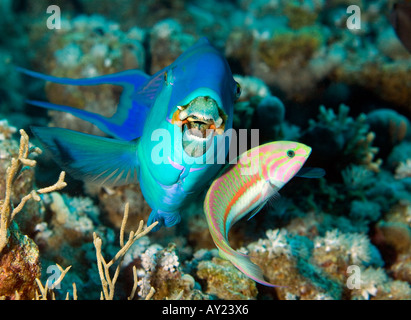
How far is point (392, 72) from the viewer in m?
5.70

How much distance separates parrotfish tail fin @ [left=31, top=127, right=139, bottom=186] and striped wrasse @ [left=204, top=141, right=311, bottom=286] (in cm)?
70

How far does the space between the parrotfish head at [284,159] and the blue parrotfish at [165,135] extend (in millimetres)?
422

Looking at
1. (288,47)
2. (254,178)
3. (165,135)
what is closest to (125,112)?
(165,135)

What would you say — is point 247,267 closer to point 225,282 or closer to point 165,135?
point 165,135

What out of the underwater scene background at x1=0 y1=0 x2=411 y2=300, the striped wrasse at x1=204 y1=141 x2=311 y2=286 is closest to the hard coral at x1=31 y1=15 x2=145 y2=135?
the underwater scene background at x1=0 y1=0 x2=411 y2=300

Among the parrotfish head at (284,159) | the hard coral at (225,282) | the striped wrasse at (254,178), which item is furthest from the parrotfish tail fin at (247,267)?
the hard coral at (225,282)

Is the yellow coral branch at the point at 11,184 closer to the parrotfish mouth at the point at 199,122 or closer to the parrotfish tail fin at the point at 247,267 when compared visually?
the parrotfish mouth at the point at 199,122

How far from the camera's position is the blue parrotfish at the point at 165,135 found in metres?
1.52

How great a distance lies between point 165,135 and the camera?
5.69 feet

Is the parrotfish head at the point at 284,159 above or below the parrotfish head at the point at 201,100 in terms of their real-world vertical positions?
below

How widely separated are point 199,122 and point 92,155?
3.32 feet

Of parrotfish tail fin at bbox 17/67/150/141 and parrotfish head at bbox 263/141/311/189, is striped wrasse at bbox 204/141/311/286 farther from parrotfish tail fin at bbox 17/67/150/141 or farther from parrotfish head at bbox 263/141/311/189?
parrotfish tail fin at bbox 17/67/150/141

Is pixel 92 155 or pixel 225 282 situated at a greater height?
pixel 92 155

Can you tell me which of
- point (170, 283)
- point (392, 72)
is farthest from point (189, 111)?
point (392, 72)
